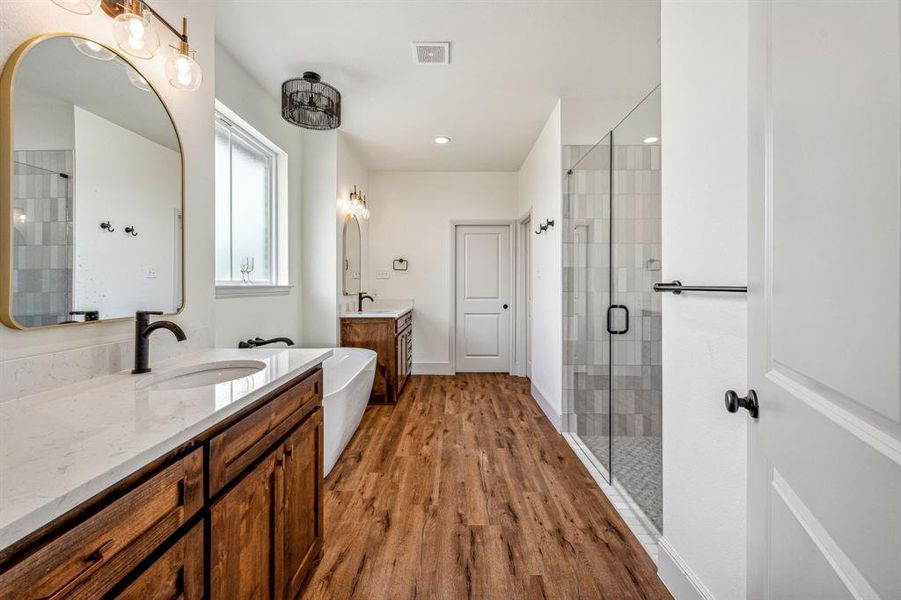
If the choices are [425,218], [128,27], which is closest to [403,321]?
[425,218]

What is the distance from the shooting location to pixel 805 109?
0.59 m

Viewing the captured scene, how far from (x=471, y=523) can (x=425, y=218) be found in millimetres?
3661

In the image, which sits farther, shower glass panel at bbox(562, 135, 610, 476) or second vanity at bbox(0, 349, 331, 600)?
shower glass panel at bbox(562, 135, 610, 476)

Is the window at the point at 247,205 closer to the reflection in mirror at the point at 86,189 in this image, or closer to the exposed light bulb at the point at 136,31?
the reflection in mirror at the point at 86,189

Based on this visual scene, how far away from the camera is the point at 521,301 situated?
15.6ft

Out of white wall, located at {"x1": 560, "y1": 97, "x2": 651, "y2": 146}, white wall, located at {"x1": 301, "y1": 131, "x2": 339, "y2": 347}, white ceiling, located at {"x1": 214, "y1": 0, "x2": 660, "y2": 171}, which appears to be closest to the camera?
white ceiling, located at {"x1": 214, "y1": 0, "x2": 660, "y2": 171}

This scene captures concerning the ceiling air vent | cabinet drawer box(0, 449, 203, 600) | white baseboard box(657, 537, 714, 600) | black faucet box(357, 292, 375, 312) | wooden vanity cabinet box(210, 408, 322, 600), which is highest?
the ceiling air vent

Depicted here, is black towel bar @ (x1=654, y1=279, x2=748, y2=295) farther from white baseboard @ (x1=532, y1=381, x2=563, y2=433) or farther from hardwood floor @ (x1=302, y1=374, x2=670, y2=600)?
white baseboard @ (x1=532, y1=381, x2=563, y2=433)

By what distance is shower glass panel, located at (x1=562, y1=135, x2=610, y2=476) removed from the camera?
2.36 m

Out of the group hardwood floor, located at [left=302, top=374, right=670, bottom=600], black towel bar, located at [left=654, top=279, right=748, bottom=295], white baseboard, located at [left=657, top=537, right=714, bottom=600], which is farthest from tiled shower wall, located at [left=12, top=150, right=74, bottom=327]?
white baseboard, located at [left=657, top=537, right=714, bottom=600]

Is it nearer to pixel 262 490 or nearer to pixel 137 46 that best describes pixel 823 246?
pixel 262 490

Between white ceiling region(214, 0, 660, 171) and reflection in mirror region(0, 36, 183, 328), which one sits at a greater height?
white ceiling region(214, 0, 660, 171)

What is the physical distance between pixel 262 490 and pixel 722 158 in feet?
5.43

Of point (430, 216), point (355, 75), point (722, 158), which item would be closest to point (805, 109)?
point (722, 158)
